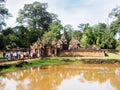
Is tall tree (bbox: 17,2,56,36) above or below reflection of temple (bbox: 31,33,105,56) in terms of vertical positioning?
above

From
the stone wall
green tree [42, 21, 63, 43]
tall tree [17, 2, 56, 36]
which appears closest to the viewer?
the stone wall

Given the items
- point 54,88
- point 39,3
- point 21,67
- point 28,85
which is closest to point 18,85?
point 28,85

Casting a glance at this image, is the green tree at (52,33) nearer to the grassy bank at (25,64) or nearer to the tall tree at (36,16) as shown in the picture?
the tall tree at (36,16)

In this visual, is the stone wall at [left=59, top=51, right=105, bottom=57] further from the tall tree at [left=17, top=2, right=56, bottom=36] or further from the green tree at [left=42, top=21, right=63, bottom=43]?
the tall tree at [left=17, top=2, right=56, bottom=36]

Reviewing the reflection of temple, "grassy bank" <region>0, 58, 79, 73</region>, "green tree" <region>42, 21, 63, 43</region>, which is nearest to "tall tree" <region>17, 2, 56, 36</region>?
"green tree" <region>42, 21, 63, 43</region>

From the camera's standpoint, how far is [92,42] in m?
84.2

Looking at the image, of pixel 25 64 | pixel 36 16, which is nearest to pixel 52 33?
pixel 36 16

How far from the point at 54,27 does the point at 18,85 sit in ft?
181

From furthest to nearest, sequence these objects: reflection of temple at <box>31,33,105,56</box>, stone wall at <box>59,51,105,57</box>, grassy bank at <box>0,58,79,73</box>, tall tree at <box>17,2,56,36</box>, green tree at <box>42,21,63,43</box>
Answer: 1. tall tree at <box>17,2,56,36</box>
2. green tree at <box>42,21,63,43</box>
3. stone wall at <box>59,51,105,57</box>
4. reflection of temple at <box>31,33,105,56</box>
5. grassy bank at <box>0,58,79,73</box>

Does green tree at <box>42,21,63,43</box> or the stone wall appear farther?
green tree at <box>42,21,63,43</box>

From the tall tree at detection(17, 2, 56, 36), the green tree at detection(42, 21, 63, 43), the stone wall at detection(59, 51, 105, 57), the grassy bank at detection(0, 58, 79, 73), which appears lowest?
the grassy bank at detection(0, 58, 79, 73)

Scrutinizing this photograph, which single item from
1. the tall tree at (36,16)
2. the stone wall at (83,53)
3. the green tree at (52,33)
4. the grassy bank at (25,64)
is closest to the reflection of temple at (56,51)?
the stone wall at (83,53)

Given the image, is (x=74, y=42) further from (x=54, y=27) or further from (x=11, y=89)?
(x=11, y=89)

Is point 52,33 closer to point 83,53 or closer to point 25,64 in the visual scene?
point 83,53
